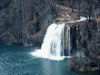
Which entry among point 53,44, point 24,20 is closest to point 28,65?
point 53,44

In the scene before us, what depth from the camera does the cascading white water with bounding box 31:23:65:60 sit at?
2330 inches

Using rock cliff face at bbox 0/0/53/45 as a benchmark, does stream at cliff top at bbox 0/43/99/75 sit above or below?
below

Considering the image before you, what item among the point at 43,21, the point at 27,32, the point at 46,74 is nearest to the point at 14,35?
the point at 27,32

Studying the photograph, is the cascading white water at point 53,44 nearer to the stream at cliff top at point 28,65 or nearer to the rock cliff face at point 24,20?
the stream at cliff top at point 28,65

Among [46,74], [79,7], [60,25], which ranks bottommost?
[46,74]

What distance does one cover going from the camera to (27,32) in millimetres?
75375

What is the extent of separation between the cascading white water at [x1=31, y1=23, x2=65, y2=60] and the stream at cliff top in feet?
11.1

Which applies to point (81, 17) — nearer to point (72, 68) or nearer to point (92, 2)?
point (92, 2)

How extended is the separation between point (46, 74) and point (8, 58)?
15826 millimetres

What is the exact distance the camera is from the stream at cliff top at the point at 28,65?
4847cm

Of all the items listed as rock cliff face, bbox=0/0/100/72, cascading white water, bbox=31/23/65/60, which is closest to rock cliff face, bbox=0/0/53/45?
rock cliff face, bbox=0/0/100/72

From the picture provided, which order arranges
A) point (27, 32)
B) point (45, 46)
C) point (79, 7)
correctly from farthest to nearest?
point (27, 32), point (79, 7), point (45, 46)

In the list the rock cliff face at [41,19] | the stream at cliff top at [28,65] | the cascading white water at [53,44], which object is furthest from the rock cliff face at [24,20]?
the stream at cliff top at [28,65]

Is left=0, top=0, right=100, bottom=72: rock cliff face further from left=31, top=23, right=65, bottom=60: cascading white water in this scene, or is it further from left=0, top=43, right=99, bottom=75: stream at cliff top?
left=0, top=43, right=99, bottom=75: stream at cliff top
